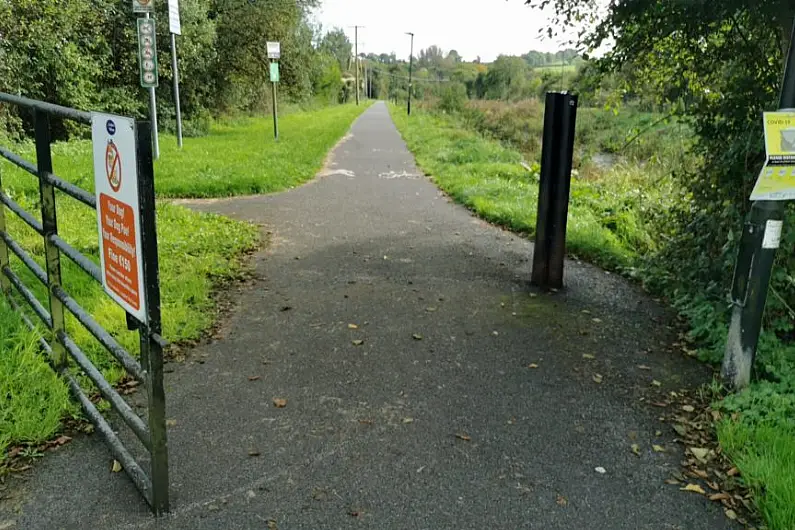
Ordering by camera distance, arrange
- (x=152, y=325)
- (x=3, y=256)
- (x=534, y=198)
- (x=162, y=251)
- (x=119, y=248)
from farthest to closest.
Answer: (x=534, y=198)
(x=162, y=251)
(x=3, y=256)
(x=119, y=248)
(x=152, y=325)

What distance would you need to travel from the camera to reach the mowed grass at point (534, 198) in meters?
7.59

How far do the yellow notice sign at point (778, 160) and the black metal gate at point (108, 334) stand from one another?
2.98 metres

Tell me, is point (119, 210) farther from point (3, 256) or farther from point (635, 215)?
point (635, 215)

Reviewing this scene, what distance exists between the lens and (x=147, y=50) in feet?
39.2

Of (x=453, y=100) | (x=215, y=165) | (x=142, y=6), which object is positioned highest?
(x=142, y=6)

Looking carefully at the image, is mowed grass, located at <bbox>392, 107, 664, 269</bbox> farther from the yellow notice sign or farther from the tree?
the yellow notice sign

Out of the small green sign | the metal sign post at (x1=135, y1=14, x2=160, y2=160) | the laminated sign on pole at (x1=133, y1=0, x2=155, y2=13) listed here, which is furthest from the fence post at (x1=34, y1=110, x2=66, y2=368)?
the small green sign

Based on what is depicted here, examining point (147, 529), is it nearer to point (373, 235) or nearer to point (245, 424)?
point (245, 424)

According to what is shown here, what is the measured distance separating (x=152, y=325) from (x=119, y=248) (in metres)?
0.37

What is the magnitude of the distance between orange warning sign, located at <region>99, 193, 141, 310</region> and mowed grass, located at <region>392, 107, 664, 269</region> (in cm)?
520

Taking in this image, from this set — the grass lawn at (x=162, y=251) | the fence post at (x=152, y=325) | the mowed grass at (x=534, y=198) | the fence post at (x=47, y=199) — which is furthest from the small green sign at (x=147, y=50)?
the fence post at (x=152, y=325)

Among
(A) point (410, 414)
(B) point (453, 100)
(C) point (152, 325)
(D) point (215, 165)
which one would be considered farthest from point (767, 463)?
(B) point (453, 100)

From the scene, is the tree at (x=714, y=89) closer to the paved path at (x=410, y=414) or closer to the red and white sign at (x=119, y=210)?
the paved path at (x=410, y=414)

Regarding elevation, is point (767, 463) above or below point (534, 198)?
below
